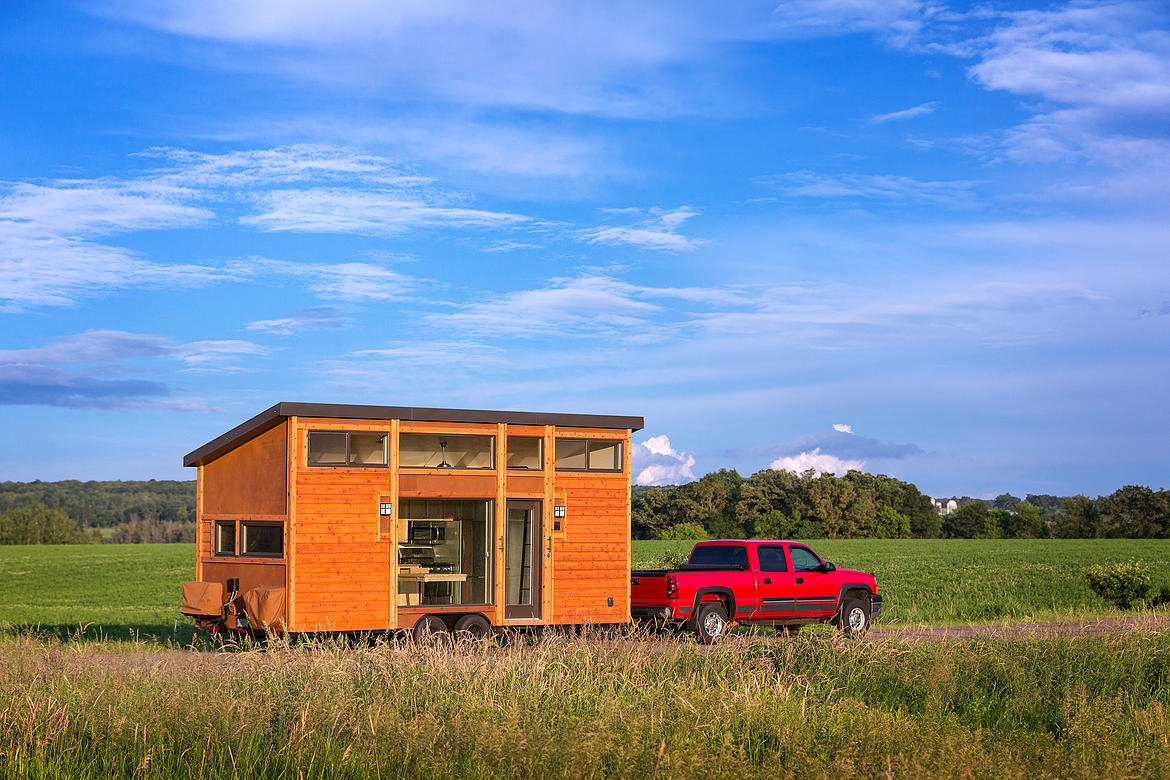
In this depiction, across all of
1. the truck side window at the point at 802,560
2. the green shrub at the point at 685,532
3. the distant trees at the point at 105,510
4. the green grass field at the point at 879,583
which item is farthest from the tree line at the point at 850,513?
the truck side window at the point at 802,560

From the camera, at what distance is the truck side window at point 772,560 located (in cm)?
2019

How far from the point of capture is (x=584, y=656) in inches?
457

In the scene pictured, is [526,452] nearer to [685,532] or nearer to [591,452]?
[591,452]

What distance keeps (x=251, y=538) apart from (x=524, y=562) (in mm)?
4199

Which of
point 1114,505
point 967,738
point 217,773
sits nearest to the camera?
point 217,773

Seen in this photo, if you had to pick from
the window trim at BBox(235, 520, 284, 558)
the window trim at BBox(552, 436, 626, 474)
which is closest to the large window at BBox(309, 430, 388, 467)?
the window trim at BBox(235, 520, 284, 558)

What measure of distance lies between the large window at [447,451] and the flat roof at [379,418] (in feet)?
1.40

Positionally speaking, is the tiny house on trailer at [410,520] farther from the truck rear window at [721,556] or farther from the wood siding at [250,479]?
the truck rear window at [721,556]

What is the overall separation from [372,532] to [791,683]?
26.0 feet

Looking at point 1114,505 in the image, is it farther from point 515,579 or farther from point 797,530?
point 515,579

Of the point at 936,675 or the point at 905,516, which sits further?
the point at 905,516

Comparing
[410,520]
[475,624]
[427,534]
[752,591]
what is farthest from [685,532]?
[475,624]

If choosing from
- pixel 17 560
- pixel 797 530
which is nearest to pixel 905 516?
pixel 797 530

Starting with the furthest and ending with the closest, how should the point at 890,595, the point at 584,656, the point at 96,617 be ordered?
the point at 890,595
the point at 96,617
the point at 584,656
